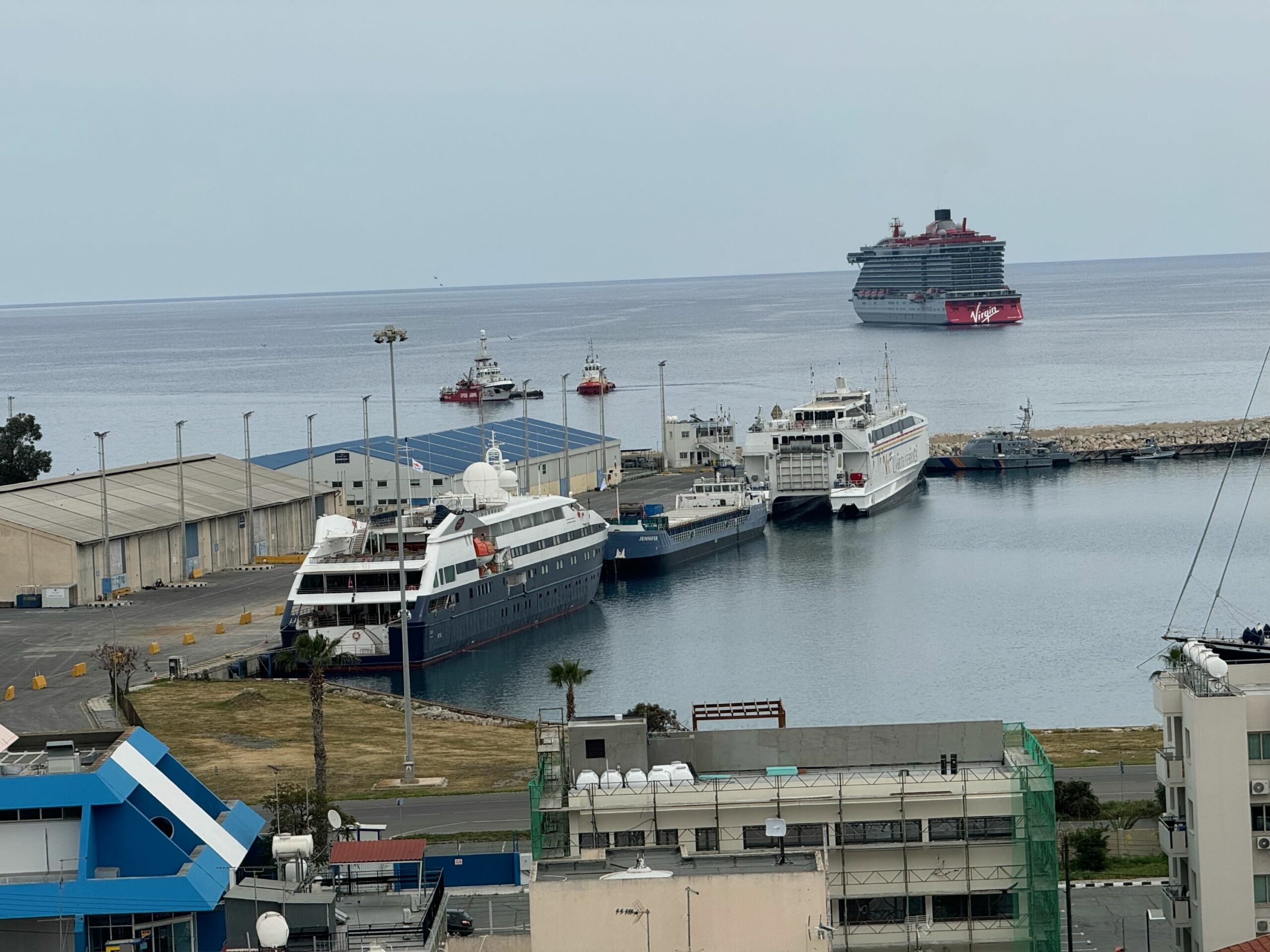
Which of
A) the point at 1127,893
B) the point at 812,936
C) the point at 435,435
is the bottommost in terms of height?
the point at 1127,893

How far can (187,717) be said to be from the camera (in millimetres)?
44156

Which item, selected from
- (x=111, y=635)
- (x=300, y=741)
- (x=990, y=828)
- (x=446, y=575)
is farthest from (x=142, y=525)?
(x=990, y=828)

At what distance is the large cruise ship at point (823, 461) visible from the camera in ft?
305

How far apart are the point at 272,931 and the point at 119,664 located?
1123 inches

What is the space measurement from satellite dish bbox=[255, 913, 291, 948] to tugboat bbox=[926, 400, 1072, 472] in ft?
314

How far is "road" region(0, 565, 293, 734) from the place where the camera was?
44.2m

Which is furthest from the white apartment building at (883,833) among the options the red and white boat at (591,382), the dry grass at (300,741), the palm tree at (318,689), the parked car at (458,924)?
the red and white boat at (591,382)

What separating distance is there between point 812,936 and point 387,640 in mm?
40166

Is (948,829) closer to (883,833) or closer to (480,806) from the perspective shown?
(883,833)

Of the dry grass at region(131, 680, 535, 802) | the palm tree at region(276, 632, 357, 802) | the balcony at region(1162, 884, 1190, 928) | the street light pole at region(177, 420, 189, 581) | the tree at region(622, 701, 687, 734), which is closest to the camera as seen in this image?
the balcony at region(1162, 884, 1190, 928)

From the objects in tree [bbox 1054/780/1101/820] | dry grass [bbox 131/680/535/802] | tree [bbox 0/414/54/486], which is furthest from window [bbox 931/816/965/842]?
tree [bbox 0/414/54/486]

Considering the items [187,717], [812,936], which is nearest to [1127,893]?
[812,936]

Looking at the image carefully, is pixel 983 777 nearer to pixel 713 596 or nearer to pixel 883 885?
pixel 883 885

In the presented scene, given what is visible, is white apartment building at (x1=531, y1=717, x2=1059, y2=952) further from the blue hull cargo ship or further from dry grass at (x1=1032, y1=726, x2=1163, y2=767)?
the blue hull cargo ship
